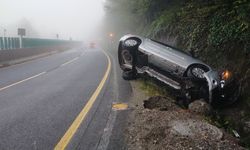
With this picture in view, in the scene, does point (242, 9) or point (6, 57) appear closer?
point (242, 9)

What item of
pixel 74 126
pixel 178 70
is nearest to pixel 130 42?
pixel 178 70

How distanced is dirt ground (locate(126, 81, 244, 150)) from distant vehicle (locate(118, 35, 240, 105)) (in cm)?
107

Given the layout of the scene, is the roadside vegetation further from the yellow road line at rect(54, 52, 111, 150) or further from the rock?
the yellow road line at rect(54, 52, 111, 150)

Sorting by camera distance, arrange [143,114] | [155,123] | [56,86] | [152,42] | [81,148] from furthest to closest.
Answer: [56,86]
[152,42]
[143,114]
[155,123]
[81,148]

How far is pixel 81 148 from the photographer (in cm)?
536

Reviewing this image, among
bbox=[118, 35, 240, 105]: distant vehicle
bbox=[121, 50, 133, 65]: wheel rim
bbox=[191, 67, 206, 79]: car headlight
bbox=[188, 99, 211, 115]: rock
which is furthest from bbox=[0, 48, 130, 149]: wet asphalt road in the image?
bbox=[191, 67, 206, 79]: car headlight

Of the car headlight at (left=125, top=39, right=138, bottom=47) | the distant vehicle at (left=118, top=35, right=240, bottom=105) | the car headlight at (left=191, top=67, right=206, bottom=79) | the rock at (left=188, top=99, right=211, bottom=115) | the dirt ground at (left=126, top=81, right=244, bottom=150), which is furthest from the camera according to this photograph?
the car headlight at (left=125, top=39, right=138, bottom=47)

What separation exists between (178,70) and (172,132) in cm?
368

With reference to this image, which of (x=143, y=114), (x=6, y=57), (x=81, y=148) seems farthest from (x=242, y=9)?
(x=6, y=57)

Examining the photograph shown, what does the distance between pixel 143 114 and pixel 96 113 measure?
1.16 meters

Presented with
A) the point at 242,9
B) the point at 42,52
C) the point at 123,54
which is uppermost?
the point at 242,9

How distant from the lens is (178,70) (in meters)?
9.04

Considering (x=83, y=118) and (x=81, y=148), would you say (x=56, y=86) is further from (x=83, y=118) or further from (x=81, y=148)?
(x=81, y=148)

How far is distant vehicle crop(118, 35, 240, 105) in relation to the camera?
26.4 ft
